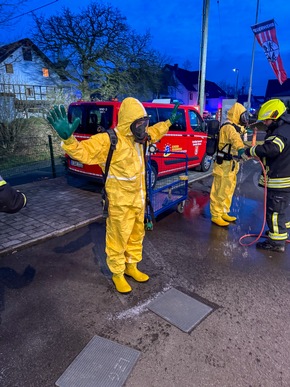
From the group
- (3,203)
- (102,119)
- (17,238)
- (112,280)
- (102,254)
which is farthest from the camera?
(102,119)

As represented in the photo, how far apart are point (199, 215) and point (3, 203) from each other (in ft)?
13.8

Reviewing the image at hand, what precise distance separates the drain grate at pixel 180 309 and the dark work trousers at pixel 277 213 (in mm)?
1824

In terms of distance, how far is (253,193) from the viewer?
6.96m

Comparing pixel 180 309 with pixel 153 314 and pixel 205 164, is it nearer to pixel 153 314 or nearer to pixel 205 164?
pixel 153 314

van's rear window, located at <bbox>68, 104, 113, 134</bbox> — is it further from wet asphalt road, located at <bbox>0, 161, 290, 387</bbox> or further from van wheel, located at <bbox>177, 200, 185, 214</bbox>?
wet asphalt road, located at <bbox>0, 161, 290, 387</bbox>

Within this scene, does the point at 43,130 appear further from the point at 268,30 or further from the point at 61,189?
the point at 268,30

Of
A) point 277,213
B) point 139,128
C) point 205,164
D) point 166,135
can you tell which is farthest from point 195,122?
point 139,128

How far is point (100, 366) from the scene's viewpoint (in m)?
2.15

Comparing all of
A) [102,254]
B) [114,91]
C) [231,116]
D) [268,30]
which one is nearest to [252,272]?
[102,254]

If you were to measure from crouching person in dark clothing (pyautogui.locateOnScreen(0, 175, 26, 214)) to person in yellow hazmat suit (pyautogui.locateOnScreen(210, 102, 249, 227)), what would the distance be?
352 centimetres

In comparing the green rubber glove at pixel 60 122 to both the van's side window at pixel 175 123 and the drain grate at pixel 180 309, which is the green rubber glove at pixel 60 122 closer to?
the drain grate at pixel 180 309

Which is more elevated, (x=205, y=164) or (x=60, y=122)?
(x=60, y=122)

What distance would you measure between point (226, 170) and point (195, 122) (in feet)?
14.1

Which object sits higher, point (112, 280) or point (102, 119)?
point (102, 119)
